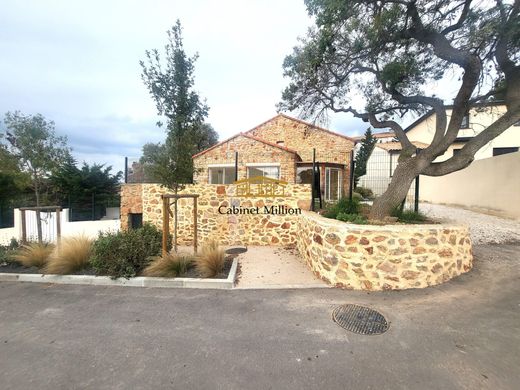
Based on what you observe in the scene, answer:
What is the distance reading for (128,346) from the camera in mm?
2684

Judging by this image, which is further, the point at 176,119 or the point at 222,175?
the point at 222,175

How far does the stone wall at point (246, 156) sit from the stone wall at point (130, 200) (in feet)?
10.3

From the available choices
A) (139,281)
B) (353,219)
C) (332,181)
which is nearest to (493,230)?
(353,219)

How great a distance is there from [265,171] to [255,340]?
33.5ft

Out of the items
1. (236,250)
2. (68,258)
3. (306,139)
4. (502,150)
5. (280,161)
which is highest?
(306,139)

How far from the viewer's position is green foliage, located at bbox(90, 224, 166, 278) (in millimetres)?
4582

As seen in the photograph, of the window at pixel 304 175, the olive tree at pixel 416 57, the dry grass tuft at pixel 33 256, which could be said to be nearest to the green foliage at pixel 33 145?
the dry grass tuft at pixel 33 256

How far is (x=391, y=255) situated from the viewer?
13.2 ft

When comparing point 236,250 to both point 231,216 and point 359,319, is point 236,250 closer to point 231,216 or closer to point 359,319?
point 231,216

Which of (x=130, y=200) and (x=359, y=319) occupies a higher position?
(x=130, y=200)

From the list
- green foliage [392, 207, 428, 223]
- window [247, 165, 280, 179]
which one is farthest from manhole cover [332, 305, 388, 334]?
window [247, 165, 280, 179]

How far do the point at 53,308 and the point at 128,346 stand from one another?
1969 millimetres

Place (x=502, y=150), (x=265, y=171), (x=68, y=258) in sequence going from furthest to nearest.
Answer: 1. (x=502, y=150)
2. (x=265, y=171)
3. (x=68, y=258)

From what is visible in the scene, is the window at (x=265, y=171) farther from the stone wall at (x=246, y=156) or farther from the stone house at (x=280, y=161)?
the stone wall at (x=246, y=156)
